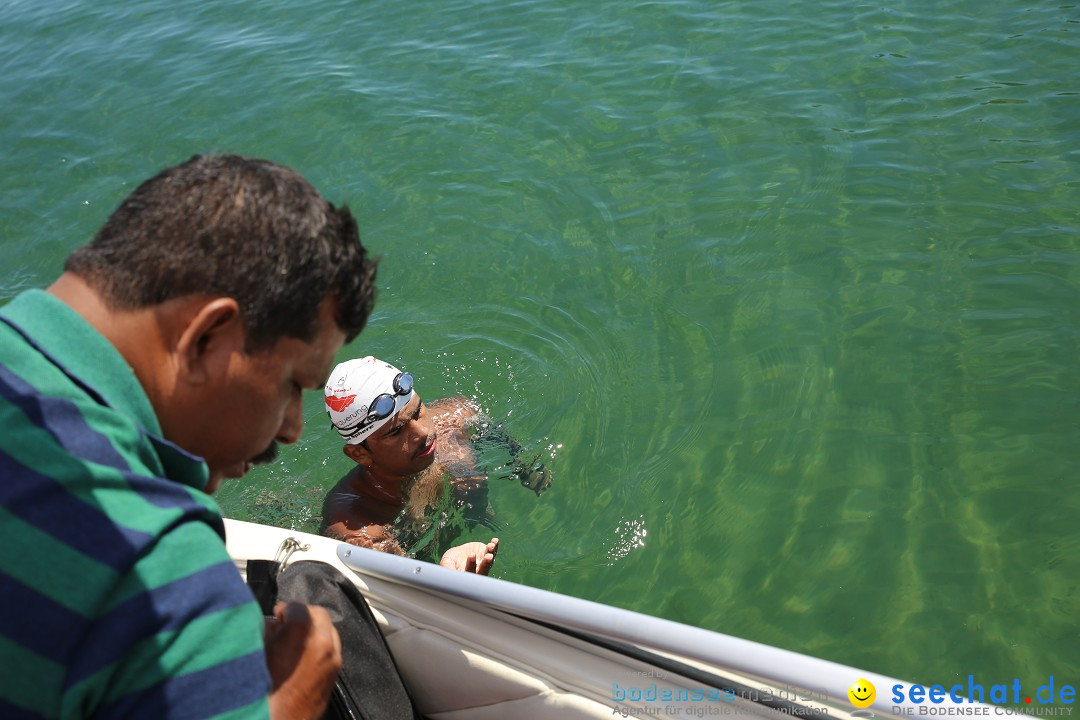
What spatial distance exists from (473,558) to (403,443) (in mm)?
1236

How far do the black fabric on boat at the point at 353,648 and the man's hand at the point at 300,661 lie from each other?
0.74 m

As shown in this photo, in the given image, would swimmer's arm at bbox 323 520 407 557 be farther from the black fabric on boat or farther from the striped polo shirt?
the striped polo shirt

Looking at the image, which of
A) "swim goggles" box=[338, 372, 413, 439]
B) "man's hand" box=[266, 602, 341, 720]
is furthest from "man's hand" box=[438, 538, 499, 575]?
"man's hand" box=[266, 602, 341, 720]

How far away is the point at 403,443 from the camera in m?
4.28

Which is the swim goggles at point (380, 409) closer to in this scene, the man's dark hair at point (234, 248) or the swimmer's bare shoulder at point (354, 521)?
the swimmer's bare shoulder at point (354, 521)

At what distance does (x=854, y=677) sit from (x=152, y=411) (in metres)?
1.33

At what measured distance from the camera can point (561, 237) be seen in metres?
5.93

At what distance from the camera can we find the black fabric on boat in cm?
226

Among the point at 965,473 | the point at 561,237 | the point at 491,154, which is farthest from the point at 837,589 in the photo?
the point at 491,154

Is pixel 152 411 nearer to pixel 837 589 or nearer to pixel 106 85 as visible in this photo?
pixel 837 589

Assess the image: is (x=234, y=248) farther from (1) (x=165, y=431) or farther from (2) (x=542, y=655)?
(2) (x=542, y=655)

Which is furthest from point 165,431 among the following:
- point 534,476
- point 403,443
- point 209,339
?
point 534,476

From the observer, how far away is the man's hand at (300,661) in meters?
1.46

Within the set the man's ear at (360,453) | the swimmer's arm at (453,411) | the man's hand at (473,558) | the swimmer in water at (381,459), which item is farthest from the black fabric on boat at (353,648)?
the swimmer's arm at (453,411)
